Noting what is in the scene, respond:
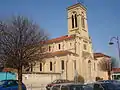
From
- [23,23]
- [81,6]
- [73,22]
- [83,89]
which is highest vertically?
[81,6]

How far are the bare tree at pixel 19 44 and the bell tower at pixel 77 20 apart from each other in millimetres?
44031

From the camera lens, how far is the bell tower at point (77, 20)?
6306cm

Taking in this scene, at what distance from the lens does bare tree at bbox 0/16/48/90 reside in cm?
1723

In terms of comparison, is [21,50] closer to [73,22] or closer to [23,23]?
[23,23]

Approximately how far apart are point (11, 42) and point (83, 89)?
26.5ft

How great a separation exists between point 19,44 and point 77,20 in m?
48.0

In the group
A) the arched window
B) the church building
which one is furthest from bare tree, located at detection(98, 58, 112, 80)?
the arched window

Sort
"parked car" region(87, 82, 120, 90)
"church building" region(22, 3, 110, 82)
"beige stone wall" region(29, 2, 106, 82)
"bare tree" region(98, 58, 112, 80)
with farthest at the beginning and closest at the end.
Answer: "bare tree" region(98, 58, 112, 80), "church building" region(22, 3, 110, 82), "beige stone wall" region(29, 2, 106, 82), "parked car" region(87, 82, 120, 90)

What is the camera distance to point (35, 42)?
18359mm

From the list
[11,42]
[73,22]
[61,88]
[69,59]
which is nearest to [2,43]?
[11,42]

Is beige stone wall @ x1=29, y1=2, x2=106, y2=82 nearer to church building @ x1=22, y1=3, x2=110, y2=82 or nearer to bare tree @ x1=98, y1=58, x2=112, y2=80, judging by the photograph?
church building @ x1=22, y1=3, x2=110, y2=82

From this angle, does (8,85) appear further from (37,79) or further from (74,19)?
(74,19)

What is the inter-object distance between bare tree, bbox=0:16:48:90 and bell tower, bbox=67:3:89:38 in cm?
4403

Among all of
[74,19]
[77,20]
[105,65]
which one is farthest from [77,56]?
[74,19]
